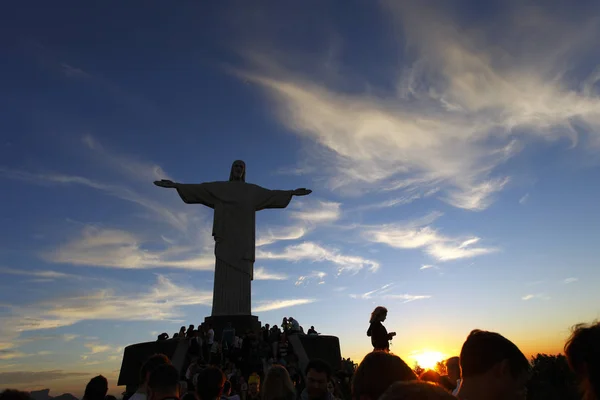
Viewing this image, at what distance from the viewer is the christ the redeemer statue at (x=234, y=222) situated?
18.6 m

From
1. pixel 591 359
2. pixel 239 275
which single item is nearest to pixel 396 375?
pixel 591 359

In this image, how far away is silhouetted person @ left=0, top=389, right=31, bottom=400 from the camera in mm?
2579

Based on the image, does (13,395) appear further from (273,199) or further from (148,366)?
(273,199)

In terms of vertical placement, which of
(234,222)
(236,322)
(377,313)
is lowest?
(377,313)

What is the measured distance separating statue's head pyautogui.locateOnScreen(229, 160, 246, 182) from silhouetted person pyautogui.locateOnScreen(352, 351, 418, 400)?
18857mm

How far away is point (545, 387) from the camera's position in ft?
68.1

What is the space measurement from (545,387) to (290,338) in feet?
43.3

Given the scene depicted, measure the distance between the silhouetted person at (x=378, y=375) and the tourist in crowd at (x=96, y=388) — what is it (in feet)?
9.30

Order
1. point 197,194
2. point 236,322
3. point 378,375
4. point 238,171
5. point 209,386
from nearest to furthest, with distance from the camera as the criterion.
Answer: point 378,375, point 209,386, point 236,322, point 197,194, point 238,171

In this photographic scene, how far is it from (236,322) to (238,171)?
6899 millimetres

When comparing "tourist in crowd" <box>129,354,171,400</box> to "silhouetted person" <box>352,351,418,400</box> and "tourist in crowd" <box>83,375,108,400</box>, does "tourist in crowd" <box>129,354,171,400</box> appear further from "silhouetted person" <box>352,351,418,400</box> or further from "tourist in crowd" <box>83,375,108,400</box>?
"silhouetted person" <box>352,351,418,400</box>

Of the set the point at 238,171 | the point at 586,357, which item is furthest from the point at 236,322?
the point at 586,357

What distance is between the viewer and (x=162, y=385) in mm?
3580

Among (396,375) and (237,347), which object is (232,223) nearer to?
(237,347)
